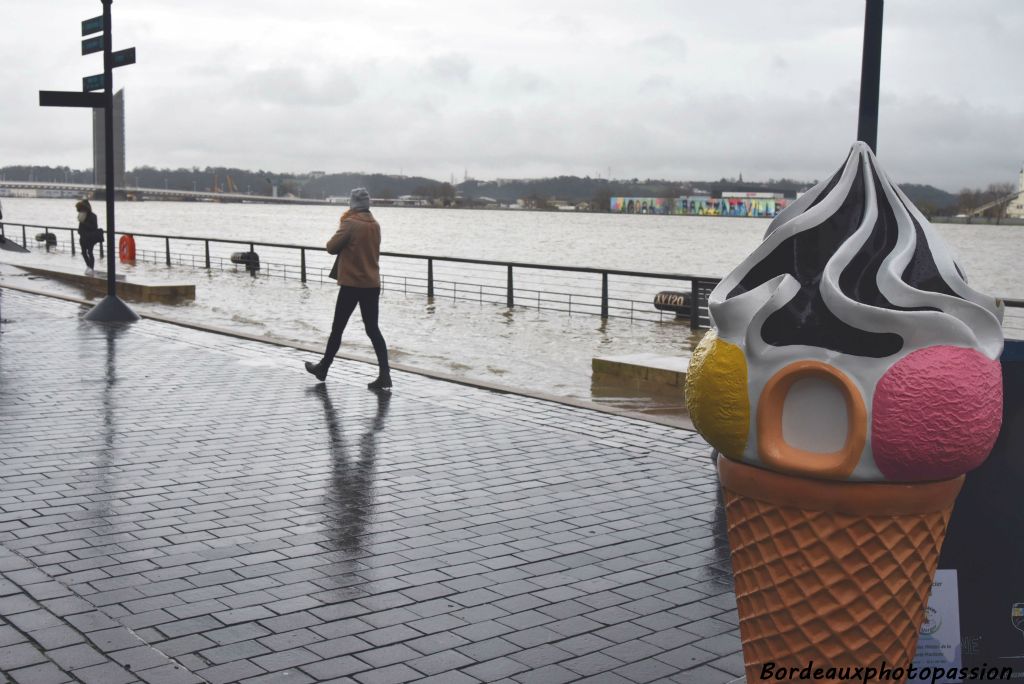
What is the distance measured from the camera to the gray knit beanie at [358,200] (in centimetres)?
1082

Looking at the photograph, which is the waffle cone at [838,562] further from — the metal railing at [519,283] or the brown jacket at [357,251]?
the metal railing at [519,283]

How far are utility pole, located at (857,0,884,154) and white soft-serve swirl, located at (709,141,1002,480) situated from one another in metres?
1.34

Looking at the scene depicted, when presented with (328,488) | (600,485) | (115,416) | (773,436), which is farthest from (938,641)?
(115,416)

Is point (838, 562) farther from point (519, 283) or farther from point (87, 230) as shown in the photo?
point (519, 283)

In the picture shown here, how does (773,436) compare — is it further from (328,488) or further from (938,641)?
(328,488)

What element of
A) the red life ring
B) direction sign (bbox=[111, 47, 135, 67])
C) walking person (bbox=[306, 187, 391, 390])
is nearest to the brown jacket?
walking person (bbox=[306, 187, 391, 390])

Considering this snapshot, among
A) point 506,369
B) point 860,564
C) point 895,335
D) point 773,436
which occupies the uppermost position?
point 895,335

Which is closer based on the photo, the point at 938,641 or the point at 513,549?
the point at 938,641

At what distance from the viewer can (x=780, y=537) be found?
2.84 m

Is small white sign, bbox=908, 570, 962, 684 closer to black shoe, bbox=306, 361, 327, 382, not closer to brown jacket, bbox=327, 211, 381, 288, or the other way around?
brown jacket, bbox=327, 211, 381, 288

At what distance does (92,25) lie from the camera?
15.4 metres

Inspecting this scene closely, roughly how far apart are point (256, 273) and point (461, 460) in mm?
26456

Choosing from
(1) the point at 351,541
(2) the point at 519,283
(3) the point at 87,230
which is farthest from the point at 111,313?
(2) the point at 519,283

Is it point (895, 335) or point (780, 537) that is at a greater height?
point (895, 335)
